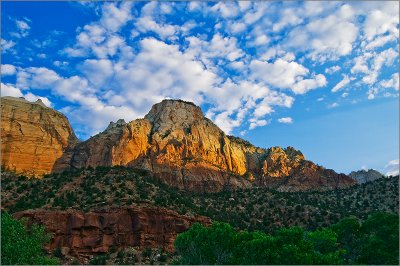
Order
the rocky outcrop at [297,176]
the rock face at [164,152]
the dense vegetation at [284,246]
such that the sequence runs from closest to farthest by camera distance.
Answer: the dense vegetation at [284,246] < the rock face at [164,152] < the rocky outcrop at [297,176]

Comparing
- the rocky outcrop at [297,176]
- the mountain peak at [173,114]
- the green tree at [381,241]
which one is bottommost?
the green tree at [381,241]

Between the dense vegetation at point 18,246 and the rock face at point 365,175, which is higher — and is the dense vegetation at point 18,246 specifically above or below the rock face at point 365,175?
below

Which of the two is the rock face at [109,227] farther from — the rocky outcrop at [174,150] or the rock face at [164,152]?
the rocky outcrop at [174,150]

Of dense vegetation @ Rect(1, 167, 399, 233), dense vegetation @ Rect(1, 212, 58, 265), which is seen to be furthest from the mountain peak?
dense vegetation @ Rect(1, 212, 58, 265)

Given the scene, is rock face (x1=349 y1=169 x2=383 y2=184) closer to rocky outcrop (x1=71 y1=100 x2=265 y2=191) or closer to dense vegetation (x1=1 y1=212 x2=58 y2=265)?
rocky outcrop (x1=71 y1=100 x2=265 y2=191)

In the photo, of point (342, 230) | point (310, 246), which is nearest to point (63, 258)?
point (310, 246)

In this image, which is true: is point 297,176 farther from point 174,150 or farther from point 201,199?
point 201,199

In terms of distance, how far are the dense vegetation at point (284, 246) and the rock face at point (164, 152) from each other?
5744 centimetres

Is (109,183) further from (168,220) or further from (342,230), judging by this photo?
(342,230)

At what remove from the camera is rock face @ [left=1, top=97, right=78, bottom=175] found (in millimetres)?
92188

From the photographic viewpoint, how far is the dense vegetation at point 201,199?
53969 millimetres

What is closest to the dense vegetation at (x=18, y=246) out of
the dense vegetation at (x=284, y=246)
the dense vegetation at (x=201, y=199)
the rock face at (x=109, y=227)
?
the dense vegetation at (x=284, y=246)

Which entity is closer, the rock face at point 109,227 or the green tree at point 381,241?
the green tree at point 381,241

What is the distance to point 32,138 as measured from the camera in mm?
96062
